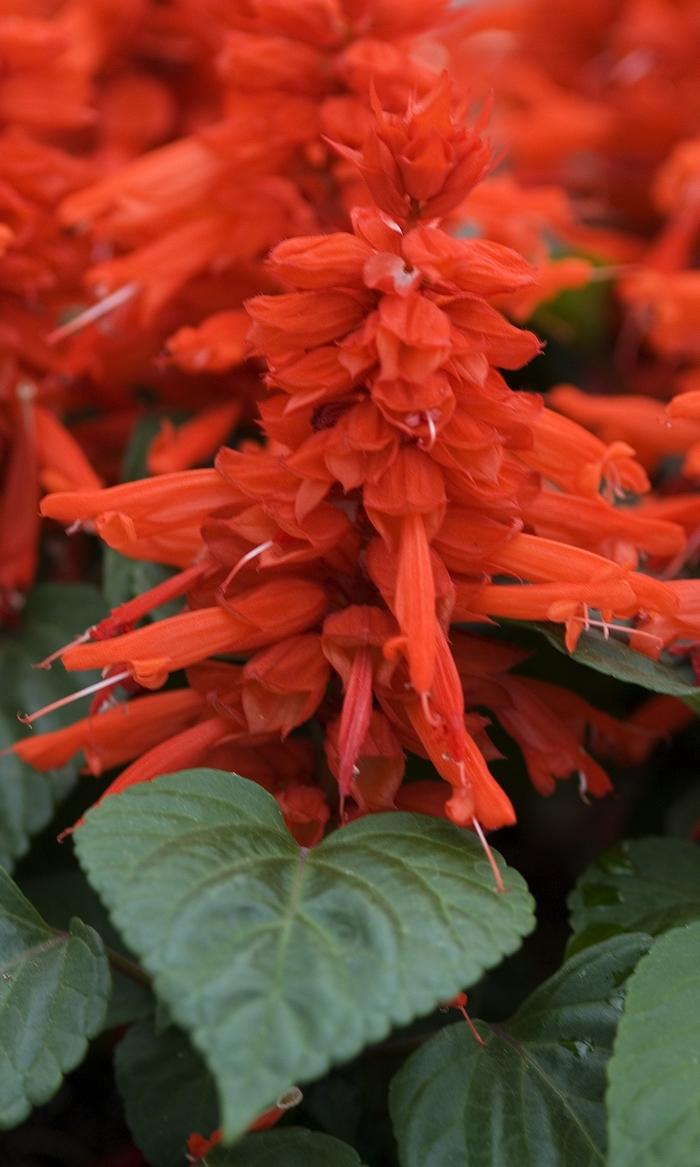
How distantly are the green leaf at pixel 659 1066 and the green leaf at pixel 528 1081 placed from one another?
0.06 meters

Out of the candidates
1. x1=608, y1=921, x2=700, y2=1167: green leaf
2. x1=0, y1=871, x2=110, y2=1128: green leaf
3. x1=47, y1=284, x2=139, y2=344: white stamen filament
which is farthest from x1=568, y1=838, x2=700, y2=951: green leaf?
x1=47, y1=284, x2=139, y2=344: white stamen filament

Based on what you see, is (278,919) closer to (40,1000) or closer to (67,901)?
(40,1000)

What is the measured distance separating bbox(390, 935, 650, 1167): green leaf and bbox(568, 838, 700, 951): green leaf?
0.17ft

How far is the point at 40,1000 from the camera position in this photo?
1.89 ft

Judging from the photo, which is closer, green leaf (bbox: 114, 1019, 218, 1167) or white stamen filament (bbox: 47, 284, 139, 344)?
green leaf (bbox: 114, 1019, 218, 1167)

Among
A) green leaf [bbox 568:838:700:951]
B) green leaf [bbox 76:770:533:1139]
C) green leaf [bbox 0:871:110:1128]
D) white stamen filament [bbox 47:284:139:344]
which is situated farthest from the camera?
white stamen filament [bbox 47:284:139:344]

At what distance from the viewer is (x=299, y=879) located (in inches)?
21.1

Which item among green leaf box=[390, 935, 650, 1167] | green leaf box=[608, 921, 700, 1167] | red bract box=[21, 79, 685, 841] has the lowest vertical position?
green leaf box=[390, 935, 650, 1167]

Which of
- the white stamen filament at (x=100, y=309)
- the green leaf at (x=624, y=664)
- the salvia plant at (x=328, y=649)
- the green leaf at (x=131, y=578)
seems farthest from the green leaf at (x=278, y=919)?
the white stamen filament at (x=100, y=309)

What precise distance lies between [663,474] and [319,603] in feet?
1.63

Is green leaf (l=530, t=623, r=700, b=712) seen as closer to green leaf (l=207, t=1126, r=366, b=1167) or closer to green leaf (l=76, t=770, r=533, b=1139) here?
green leaf (l=76, t=770, r=533, b=1139)

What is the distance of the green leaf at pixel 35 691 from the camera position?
751mm

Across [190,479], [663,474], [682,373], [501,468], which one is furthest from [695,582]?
[682,373]

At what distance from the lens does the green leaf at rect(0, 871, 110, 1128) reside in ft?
1.77
